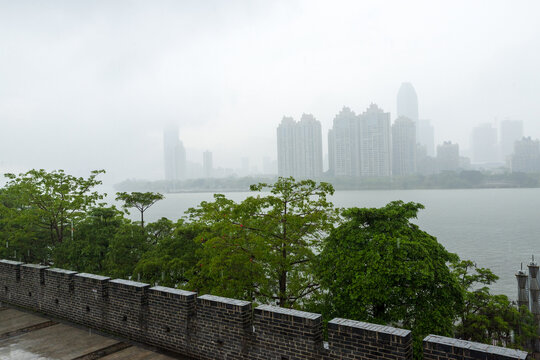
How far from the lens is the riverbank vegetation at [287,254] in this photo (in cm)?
1061

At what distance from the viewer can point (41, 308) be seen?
422 inches

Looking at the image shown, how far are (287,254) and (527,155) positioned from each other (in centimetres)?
21804

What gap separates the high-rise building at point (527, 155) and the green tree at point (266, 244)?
217 m

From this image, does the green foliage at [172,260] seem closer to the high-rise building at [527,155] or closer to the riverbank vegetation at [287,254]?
the riverbank vegetation at [287,254]

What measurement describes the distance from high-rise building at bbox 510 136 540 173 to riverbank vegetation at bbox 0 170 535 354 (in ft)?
688

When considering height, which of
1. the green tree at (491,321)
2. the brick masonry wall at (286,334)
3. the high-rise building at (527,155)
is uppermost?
the high-rise building at (527,155)

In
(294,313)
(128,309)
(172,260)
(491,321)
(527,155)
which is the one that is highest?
(527,155)

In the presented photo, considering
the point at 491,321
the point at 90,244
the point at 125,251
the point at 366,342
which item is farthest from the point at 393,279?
the point at 90,244

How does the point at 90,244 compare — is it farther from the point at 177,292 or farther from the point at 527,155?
the point at 527,155

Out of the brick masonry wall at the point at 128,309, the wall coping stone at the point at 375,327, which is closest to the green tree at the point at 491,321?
the wall coping stone at the point at 375,327

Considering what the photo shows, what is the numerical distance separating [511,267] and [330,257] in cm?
4369

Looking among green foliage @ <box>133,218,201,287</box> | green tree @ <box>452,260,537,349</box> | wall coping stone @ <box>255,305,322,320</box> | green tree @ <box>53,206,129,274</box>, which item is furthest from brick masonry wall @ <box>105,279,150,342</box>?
green tree @ <box>452,260,537,349</box>

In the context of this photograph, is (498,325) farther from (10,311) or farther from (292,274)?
(10,311)

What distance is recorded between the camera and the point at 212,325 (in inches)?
297
